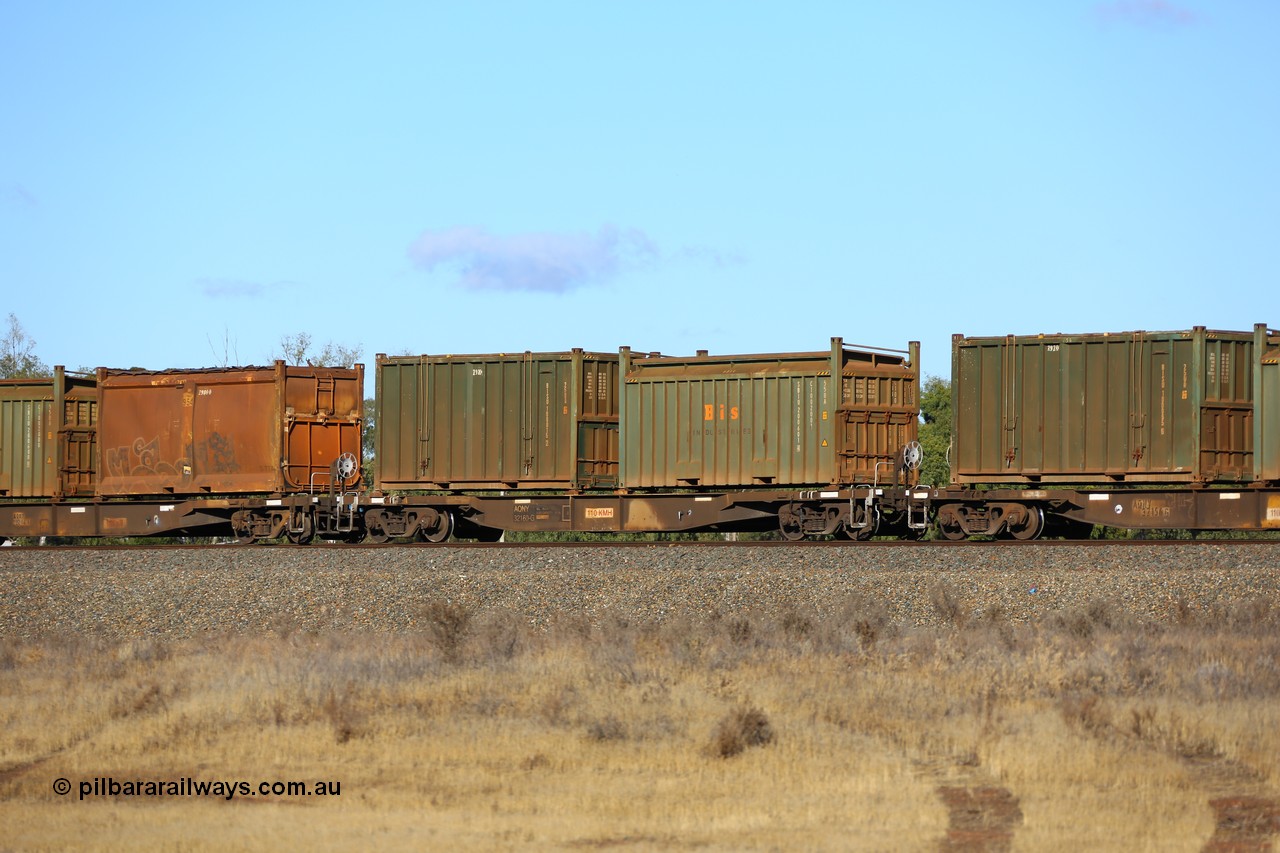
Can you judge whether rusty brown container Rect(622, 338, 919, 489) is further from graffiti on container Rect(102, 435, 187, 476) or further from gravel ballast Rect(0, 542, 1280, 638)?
graffiti on container Rect(102, 435, 187, 476)

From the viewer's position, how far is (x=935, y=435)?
6556 cm

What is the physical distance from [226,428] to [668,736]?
16.8 m

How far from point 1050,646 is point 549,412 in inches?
478

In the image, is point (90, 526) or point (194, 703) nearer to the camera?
point (194, 703)

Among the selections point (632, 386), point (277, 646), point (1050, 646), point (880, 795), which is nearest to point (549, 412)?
point (632, 386)

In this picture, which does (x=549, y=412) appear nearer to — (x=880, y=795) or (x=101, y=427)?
(x=101, y=427)

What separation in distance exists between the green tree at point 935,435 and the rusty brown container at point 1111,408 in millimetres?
28649

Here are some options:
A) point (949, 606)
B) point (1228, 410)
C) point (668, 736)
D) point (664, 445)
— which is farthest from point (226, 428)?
point (668, 736)

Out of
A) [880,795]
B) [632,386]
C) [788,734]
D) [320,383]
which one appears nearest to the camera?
[880,795]

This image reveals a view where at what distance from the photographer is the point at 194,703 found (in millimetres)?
11469

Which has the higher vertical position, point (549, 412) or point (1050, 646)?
point (549, 412)

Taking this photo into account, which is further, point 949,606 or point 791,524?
point 791,524

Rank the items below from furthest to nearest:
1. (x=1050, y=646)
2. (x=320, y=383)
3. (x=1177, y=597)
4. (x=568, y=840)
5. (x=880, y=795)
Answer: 1. (x=320, y=383)
2. (x=1177, y=597)
3. (x=1050, y=646)
4. (x=880, y=795)
5. (x=568, y=840)

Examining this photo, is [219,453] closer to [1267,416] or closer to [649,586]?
[649,586]
